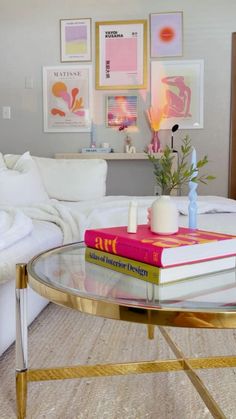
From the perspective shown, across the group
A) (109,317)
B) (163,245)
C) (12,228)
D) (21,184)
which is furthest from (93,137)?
(109,317)

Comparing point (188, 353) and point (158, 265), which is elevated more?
point (158, 265)

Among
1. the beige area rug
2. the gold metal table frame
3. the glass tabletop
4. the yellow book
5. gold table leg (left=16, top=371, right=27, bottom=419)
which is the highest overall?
the yellow book

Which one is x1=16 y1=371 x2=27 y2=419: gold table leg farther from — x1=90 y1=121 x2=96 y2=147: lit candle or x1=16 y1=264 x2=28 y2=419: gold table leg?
x1=90 y1=121 x2=96 y2=147: lit candle

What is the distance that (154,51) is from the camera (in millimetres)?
4180

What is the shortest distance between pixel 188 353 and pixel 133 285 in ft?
2.49

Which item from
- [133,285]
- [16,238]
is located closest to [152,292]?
[133,285]

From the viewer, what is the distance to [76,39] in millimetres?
4250

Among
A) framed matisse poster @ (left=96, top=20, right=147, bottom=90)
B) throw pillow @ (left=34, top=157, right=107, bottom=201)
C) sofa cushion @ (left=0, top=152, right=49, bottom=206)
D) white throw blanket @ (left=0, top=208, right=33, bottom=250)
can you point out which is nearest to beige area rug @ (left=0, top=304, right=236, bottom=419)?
white throw blanket @ (left=0, top=208, right=33, bottom=250)

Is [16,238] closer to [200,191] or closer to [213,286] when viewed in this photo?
[213,286]

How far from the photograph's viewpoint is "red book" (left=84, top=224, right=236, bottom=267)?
88 cm

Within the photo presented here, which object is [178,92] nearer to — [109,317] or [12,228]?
[12,228]

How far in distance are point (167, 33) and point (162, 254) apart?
12.2ft

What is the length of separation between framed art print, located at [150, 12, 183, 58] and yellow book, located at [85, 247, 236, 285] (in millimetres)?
3523

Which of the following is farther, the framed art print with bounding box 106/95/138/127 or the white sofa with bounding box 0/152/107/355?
the framed art print with bounding box 106/95/138/127
